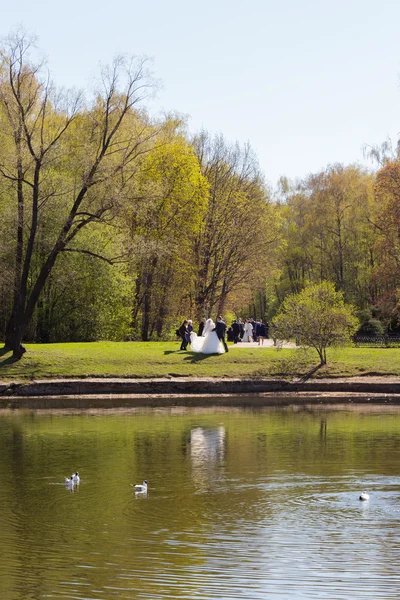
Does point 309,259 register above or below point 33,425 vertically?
above

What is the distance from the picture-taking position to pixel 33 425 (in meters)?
29.9

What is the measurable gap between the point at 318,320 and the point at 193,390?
6.70 metres

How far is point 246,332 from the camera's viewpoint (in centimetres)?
6328

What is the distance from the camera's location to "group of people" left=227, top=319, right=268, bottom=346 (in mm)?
59781

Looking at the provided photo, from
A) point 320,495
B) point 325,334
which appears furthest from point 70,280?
point 320,495

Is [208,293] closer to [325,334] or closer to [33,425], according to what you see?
[325,334]

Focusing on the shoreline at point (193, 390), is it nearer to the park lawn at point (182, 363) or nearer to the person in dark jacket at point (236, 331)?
the park lawn at point (182, 363)

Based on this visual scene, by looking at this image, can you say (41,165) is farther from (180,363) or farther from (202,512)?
(202,512)

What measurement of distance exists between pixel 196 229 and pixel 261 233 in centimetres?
964

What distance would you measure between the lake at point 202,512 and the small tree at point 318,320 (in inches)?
548

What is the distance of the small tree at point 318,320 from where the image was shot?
42781 millimetres

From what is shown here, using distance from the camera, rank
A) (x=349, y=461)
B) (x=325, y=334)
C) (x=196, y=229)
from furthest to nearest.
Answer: (x=196, y=229)
(x=325, y=334)
(x=349, y=461)

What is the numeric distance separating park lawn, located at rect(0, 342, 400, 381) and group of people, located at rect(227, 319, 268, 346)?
13.4 metres

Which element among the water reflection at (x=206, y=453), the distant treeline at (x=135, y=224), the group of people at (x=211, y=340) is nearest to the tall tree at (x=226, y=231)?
the distant treeline at (x=135, y=224)
